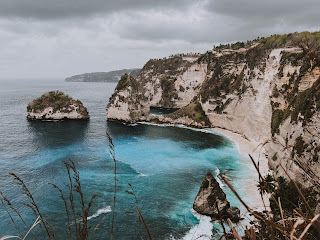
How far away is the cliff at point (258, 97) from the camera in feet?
122

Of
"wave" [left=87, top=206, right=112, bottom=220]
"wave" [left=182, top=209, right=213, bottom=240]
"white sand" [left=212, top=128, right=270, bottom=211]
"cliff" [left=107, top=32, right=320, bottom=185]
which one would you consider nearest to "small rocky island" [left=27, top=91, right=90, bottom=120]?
"cliff" [left=107, top=32, right=320, bottom=185]

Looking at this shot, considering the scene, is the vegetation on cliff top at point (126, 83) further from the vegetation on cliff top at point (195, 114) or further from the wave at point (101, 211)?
the wave at point (101, 211)

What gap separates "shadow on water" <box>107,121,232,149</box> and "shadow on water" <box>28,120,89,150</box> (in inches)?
441

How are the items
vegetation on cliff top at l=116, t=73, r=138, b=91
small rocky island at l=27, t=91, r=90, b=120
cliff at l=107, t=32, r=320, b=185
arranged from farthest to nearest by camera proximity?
vegetation on cliff top at l=116, t=73, r=138, b=91 < small rocky island at l=27, t=91, r=90, b=120 < cliff at l=107, t=32, r=320, b=185

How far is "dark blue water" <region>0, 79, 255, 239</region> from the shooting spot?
32812 millimetres

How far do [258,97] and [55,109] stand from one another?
3167 inches

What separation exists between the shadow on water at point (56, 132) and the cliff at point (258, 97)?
58.7 feet

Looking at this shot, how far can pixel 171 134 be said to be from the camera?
8219 cm

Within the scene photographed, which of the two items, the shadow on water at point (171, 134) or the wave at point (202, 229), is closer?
the wave at point (202, 229)

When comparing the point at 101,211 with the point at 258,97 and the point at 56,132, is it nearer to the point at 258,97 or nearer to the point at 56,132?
the point at 56,132

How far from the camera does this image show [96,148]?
221ft

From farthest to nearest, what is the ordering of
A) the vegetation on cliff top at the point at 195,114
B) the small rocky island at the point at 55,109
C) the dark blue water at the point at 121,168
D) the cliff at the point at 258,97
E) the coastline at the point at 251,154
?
1. the small rocky island at the point at 55,109
2. the vegetation on cliff top at the point at 195,114
3. the coastline at the point at 251,154
4. the cliff at the point at 258,97
5. the dark blue water at the point at 121,168

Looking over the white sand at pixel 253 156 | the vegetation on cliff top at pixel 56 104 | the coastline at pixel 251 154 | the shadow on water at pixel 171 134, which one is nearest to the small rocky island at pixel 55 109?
the vegetation on cliff top at pixel 56 104

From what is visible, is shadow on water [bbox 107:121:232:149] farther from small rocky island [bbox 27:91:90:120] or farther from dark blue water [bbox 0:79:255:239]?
small rocky island [bbox 27:91:90:120]
